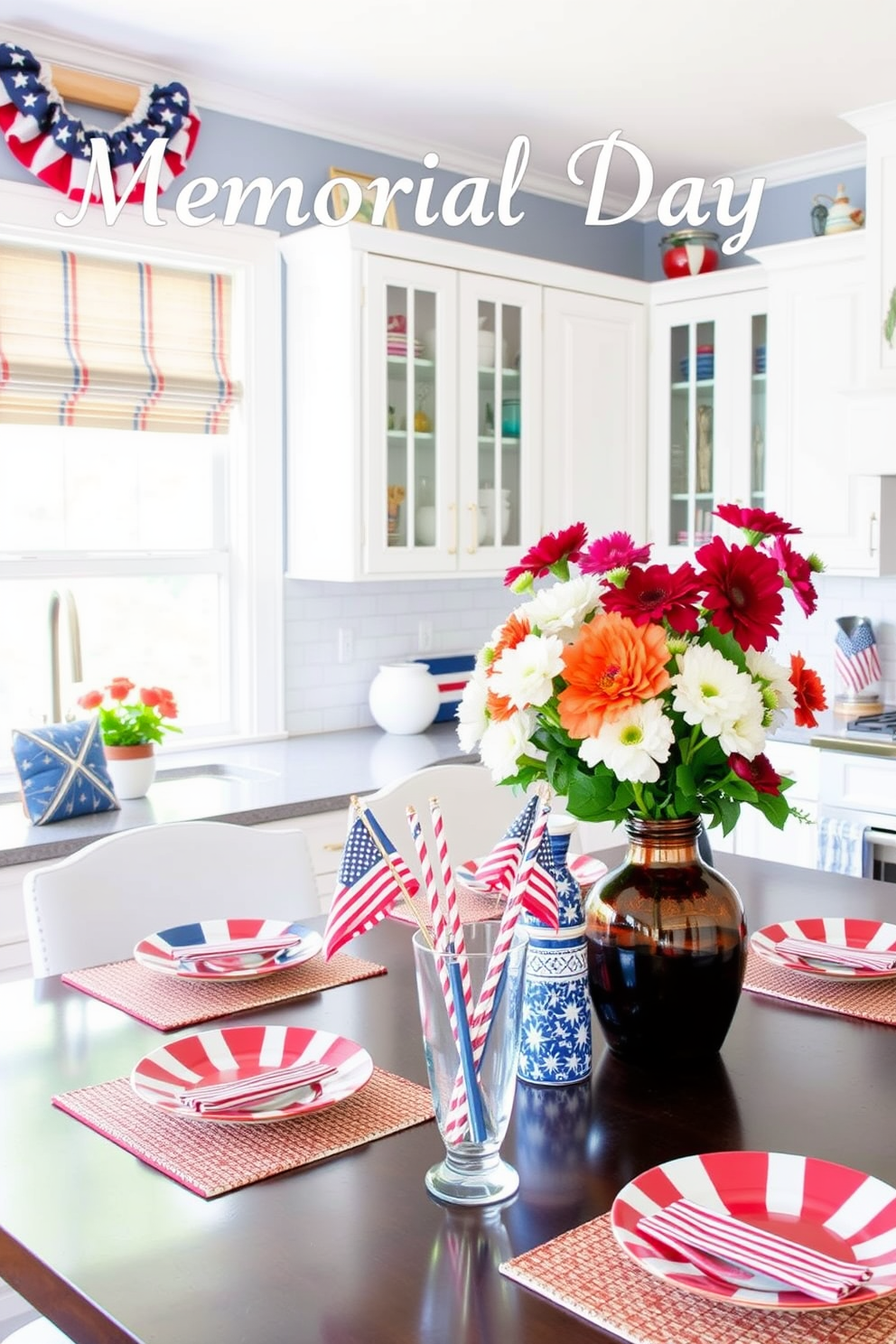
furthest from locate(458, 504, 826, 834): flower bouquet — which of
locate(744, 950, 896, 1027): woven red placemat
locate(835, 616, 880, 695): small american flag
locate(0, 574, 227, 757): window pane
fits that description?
locate(835, 616, 880, 695): small american flag

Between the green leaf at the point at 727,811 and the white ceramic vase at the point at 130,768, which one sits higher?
the green leaf at the point at 727,811

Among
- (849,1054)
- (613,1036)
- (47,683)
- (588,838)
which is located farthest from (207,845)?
(588,838)

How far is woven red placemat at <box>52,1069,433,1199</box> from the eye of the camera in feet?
3.83

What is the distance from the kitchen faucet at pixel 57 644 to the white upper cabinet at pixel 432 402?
0.72 meters

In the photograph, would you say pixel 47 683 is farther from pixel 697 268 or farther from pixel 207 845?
pixel 697 268

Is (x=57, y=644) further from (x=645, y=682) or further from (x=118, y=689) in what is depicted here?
(x=645, y=682)

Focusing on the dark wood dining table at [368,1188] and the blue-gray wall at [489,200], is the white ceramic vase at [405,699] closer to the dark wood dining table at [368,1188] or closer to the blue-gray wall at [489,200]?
the blue-gray wall at [489,200]

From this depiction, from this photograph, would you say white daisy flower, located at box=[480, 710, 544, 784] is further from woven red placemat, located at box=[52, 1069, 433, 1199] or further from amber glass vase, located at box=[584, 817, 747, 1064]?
woven red placemat, located at box=[52, 1069, 433, 1199]

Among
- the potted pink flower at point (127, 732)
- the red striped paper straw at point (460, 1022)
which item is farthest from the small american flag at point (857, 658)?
the red striped paper straw at point (460, 1022)

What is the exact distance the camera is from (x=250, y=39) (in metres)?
3.22

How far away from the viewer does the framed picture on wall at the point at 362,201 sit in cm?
383

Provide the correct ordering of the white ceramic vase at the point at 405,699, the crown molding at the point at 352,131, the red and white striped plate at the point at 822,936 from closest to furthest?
the red and white striped plate at the point at 822,936 → the crown molding at the point at 352,131 → the white ceramic vase at the point at 405,699

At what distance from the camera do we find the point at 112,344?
345 centimetres

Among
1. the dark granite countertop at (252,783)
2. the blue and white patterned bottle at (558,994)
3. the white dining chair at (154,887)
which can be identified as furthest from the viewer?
the dark granite countertop at (252,783)
